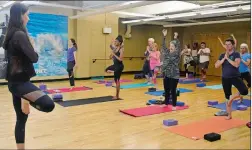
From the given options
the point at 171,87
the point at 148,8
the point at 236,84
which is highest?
the point at 148,8

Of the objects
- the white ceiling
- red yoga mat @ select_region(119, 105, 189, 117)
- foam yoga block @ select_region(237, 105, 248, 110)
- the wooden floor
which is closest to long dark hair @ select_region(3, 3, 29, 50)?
the wooden floor

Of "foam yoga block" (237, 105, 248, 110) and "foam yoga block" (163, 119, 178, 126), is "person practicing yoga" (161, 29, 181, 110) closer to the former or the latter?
"foam yoga block" (163, 119, 178, 126)

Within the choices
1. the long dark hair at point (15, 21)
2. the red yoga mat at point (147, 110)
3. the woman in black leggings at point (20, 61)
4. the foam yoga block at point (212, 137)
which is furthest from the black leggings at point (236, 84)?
the long dark hair at point (15, 21)

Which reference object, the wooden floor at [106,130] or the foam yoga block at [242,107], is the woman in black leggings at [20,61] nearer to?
the wooden floor at [106,130]

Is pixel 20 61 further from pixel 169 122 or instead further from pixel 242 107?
pixel 242 107

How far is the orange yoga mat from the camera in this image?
354 centimetres

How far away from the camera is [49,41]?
8.84 m

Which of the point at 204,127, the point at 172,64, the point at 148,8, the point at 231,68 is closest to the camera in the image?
the point at 204,127

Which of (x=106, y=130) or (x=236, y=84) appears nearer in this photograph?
(x=106, y=130)

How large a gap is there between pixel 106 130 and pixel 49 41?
5.92 m


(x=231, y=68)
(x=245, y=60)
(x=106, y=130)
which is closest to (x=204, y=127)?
(x=231, y=68)

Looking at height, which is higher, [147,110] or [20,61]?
[20,61]

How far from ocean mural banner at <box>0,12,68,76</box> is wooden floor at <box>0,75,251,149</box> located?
338 centimetres

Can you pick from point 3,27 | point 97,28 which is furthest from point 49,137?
point 97,28
